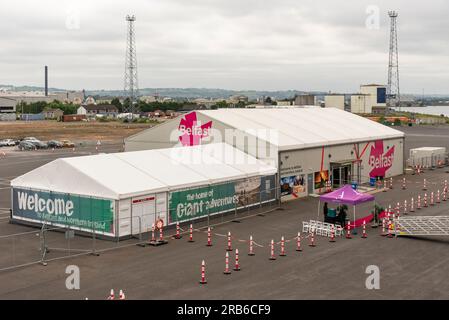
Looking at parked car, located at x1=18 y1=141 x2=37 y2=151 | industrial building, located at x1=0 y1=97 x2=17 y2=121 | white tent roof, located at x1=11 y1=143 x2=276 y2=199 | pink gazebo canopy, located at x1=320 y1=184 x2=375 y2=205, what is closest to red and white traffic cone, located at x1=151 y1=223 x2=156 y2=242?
white tent roof, located at x1=11 y1=143 x2=276 y2=199

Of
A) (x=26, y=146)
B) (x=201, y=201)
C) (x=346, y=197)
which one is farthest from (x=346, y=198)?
(x=26, y=146)

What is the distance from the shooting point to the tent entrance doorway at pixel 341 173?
45706 millimetres

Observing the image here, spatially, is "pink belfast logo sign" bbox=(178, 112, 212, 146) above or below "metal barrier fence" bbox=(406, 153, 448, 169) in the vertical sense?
above

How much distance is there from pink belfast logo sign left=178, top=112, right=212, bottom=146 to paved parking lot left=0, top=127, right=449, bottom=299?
14.6 m

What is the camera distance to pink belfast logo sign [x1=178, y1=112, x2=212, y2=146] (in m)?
44.2

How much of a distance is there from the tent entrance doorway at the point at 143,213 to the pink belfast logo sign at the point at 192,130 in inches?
594

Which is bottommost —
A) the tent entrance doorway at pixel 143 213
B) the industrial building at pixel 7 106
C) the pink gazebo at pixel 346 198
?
the tent entrance doorway at pixel 143 213

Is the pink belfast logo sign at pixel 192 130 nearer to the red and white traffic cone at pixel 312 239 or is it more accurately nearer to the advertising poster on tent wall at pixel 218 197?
the advertising poster on tent wall at pixel 218 197

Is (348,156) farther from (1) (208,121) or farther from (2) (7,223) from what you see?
(2) (7,223)

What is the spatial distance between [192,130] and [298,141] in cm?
828

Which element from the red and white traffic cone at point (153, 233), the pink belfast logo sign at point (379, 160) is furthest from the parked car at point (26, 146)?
the red and white traffic cone at point (153, 233)

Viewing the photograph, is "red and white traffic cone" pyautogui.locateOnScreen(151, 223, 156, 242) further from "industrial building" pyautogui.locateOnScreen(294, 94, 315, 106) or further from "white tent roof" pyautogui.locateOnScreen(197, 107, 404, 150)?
"industrial building" pyautogui.locateOnScreen(294, 94, 315, 106)

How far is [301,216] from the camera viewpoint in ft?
114

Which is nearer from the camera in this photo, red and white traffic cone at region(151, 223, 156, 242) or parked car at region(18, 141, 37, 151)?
red and white traffic cone at region(151, 223, 156, 242)
